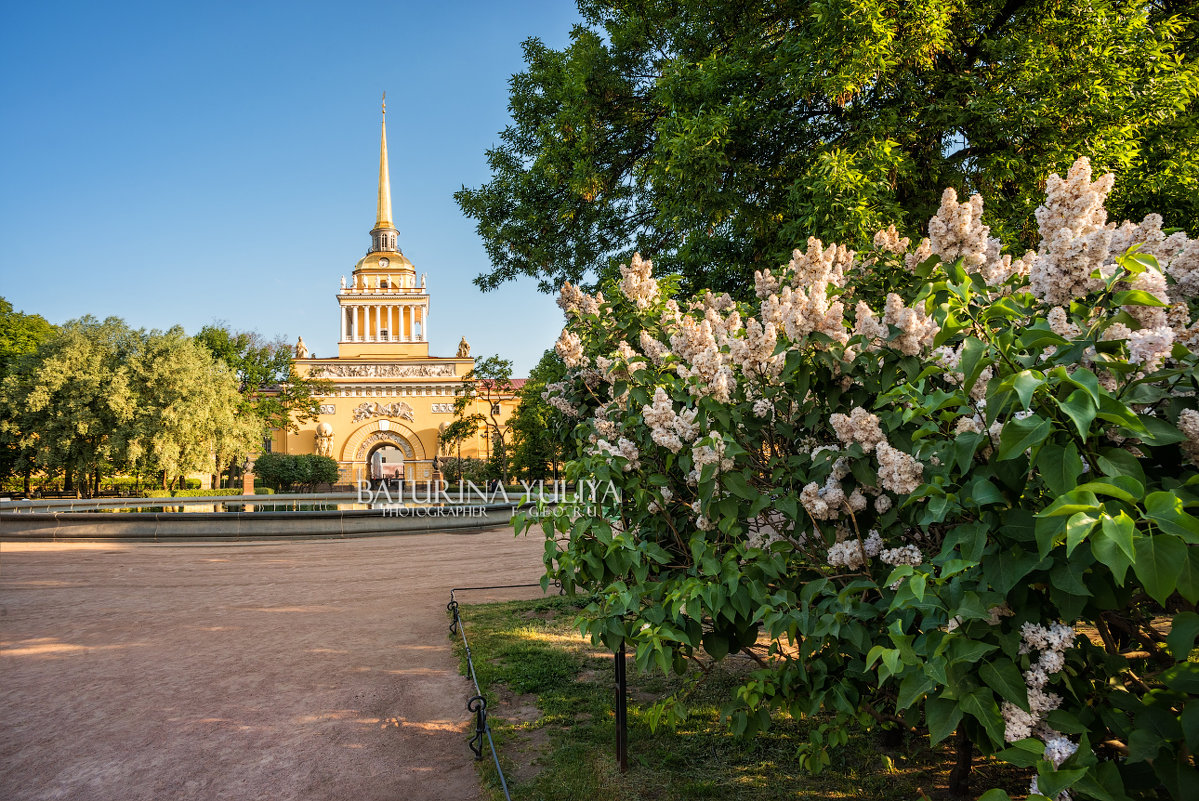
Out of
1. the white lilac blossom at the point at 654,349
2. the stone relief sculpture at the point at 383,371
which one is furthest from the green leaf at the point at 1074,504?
the stone relief sculpture at the point at 383,371

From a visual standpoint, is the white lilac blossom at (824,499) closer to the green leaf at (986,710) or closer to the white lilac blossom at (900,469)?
the white lilac blossom at (900,469)

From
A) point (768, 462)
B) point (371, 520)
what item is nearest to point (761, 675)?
point (768, 462)

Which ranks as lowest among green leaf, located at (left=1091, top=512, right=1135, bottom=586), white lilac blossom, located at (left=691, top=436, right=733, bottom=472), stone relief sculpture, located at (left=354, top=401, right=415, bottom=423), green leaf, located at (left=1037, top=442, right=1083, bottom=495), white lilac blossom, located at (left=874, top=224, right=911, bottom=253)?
green leaf, located at (left=1091, top=512, right=1135, bottom=586)

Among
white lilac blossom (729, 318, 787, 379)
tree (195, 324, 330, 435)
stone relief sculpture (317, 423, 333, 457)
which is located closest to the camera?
white lilac blossom (729, 318, 787, 379)

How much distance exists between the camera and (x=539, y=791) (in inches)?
169

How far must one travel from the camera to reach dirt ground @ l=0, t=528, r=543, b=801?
474cm

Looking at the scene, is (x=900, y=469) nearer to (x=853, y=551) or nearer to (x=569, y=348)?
(x=853, y=551)

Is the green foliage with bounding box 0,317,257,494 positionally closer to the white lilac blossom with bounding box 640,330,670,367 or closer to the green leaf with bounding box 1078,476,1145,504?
the white lilac blossom with bounding box 640,330,670,367

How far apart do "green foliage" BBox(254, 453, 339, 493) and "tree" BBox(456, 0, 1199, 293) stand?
114 feet

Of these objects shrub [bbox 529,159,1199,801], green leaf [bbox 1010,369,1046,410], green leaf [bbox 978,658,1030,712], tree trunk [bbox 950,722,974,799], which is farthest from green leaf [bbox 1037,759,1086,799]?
tree trunk [bbox 950,722,974,799]

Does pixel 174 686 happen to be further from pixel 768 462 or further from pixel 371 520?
Result: pixel 371 520

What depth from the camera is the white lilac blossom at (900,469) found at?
7.35ft

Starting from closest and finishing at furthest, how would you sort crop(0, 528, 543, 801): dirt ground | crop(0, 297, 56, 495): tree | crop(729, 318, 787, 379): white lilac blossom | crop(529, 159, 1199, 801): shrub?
crop(529, 159, 1199, 801): shrub < crop(729, 318, 787, 379): white lilac blossom < crop(0, 528, 543, 801): dirt ground < crop(0, 297, 56, 495): tree

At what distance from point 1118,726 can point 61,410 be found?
1326 inches
